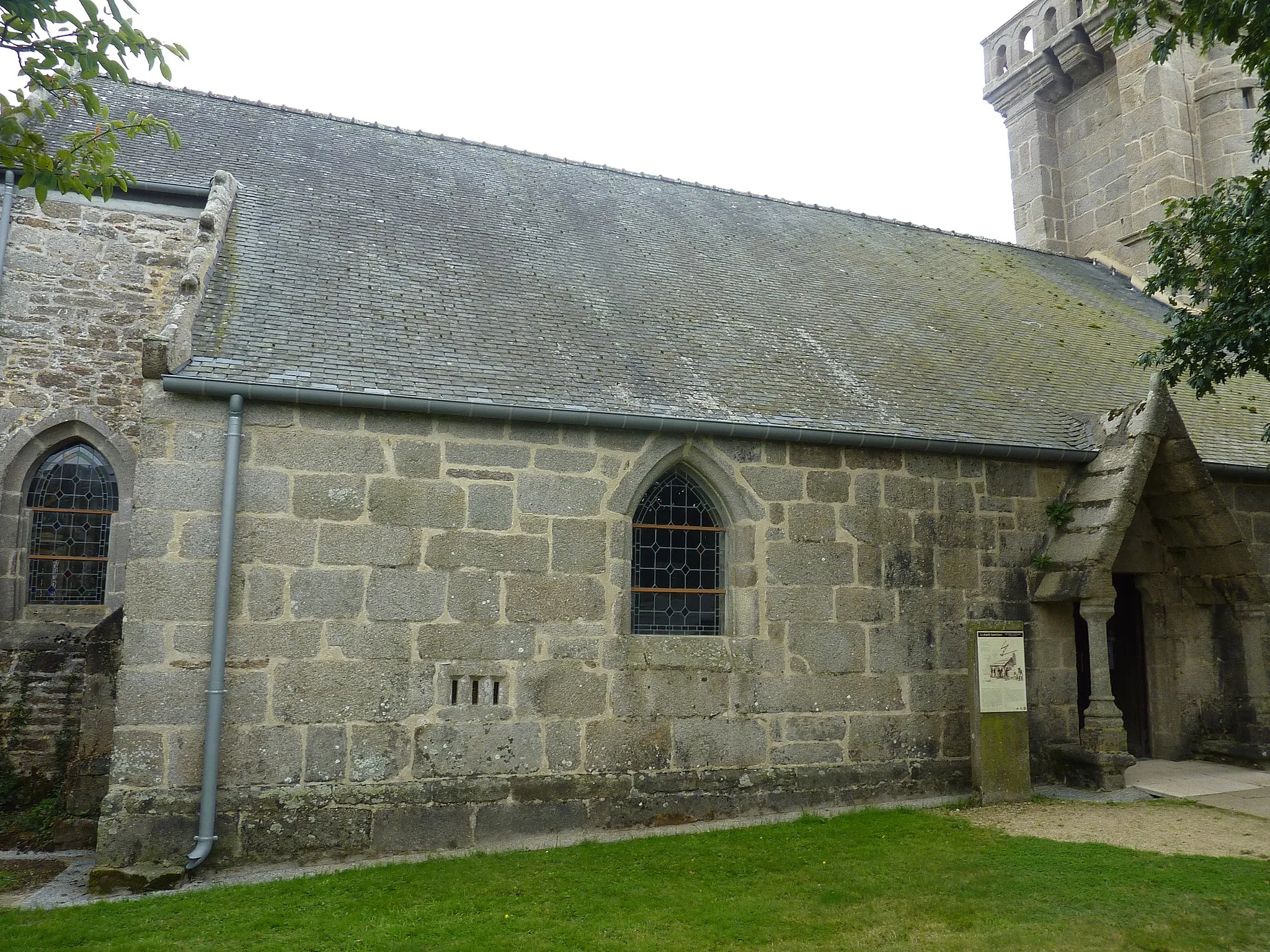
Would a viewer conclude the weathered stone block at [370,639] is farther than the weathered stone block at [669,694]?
No

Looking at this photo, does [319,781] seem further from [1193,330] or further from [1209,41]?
[1209,41]

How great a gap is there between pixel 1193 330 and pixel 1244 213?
102 cm

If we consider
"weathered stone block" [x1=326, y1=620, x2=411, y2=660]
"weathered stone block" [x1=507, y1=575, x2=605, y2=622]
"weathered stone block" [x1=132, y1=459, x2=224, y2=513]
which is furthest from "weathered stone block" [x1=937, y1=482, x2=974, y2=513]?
"weathered stone block" [x1=132, y1=459, x2=224, y2=513]

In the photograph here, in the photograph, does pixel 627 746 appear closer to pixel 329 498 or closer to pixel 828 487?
pixel 828 487

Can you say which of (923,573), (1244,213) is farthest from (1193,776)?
(1244,213)

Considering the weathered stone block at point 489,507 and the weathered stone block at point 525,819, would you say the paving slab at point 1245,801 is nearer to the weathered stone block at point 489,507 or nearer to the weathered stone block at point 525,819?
the weathered stone block at point 525,819

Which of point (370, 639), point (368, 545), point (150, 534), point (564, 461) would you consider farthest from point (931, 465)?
point (150, 534)

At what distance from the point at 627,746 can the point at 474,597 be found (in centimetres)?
181

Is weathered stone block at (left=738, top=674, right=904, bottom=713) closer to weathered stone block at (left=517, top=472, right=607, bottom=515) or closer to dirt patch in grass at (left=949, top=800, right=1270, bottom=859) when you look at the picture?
dirt patch in grass at (left=949, top=800, right=1270, bottom=859)

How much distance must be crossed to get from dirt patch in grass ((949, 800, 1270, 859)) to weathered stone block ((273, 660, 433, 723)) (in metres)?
4.82

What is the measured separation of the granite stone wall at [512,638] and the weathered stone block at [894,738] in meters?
0.02

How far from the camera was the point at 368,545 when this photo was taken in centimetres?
764

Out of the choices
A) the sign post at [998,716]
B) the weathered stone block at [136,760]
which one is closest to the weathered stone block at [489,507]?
the weathered stone block at [136,760]

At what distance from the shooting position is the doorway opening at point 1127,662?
10828 millimetres
